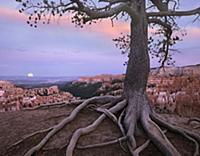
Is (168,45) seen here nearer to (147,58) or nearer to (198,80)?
(147,58)

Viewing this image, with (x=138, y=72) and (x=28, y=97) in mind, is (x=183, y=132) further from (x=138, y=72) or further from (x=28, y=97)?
(x=28, y=97)

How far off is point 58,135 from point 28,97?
5785mm

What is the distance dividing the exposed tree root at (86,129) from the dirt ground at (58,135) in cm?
9

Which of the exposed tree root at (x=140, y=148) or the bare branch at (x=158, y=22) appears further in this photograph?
the bare branch at (x=158, y=22)

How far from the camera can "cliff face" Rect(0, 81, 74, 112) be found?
32.7 ft

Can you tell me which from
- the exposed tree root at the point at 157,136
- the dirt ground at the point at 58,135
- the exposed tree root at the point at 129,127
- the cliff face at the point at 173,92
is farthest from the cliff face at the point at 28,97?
the exposed tree root at the point at 157,136

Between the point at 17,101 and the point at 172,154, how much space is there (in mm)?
6513

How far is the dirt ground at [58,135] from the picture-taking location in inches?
197

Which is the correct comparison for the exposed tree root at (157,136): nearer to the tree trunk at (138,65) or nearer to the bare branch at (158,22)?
the tree trunk at (138,65)

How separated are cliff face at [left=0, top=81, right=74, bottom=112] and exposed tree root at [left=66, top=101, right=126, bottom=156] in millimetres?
3454

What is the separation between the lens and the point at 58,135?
536 cm

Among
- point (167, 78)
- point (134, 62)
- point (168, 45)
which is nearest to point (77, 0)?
point (134, 62)

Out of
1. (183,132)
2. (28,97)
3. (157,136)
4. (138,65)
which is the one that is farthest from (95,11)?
(28,97)

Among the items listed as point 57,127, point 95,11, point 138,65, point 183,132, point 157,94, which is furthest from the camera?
point 157,94
